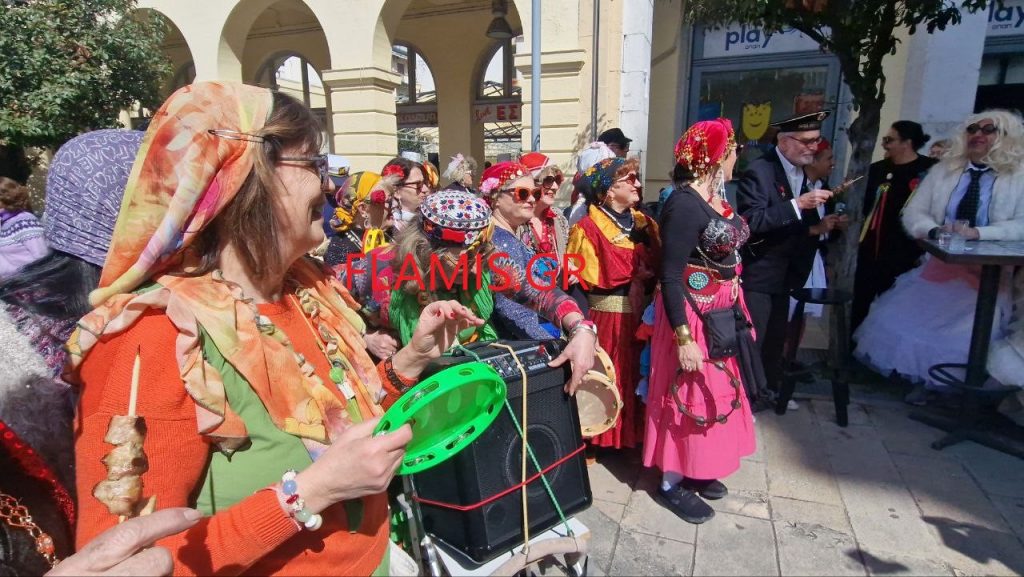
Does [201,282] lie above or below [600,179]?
below

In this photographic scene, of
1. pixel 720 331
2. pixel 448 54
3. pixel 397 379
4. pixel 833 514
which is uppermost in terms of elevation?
pixel 448 54

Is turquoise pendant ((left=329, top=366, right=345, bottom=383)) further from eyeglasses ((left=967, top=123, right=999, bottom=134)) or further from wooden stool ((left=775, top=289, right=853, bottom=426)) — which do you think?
eyeglasses ((left=967, top=123, right=999, bottom=134))

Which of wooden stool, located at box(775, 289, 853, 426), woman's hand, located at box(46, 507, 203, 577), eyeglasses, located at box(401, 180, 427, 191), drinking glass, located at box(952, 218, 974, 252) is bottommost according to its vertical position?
wooden stool, located at box(775, 289, 853, 426)

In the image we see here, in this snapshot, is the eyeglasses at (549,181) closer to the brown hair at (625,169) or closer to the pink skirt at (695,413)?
the brown hair at (625,169)

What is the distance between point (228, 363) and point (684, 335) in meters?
2.07

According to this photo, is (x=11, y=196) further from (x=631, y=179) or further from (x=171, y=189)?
(x=631, y=179)

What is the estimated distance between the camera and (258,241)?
1132mm

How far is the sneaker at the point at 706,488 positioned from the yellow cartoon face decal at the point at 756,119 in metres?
6.88

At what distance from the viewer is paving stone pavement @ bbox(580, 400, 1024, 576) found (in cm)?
245

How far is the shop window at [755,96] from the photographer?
7.93 m

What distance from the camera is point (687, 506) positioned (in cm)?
278

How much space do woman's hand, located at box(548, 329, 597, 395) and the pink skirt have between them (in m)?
0.76

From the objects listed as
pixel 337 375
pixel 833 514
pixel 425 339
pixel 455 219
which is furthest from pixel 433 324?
pixel 833 514

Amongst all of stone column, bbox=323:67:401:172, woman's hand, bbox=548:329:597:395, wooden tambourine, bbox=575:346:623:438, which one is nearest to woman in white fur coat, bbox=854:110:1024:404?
wooden tambourine, bbox=575:346:623:438
